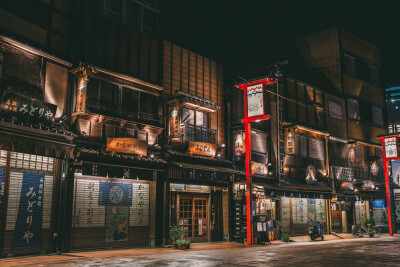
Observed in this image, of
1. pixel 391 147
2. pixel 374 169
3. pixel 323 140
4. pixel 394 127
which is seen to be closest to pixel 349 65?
pixel 391 147

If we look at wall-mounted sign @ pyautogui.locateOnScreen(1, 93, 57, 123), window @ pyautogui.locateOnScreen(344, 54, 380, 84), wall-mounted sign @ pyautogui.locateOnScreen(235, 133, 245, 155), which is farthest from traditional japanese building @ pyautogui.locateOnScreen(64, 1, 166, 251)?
window @ pyautogui.locateOnScreen(344, 54, 380, 84)

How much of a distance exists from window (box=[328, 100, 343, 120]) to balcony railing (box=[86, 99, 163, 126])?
1977 centimetres

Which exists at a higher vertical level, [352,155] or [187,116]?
[187,116]

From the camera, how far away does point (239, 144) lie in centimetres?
2394

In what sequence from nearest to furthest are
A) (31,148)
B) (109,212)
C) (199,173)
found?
1. (31,148)
2. (109,212)
3. (199,173)

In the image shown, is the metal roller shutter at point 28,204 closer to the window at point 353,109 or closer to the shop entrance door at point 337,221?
the shop entrance door at point 337,221

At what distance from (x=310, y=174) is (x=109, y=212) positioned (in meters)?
17.7

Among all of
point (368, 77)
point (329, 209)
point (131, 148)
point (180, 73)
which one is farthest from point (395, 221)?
point (131, 148)

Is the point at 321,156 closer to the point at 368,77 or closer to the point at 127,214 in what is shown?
the point at 368,77

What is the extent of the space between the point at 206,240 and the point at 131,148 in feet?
27.3

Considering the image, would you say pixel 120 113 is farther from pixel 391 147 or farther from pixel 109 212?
pixel 391 147

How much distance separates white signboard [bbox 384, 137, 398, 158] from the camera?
34062 mm

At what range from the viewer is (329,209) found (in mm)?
31969

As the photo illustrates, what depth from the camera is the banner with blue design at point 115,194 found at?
17.9 meters
